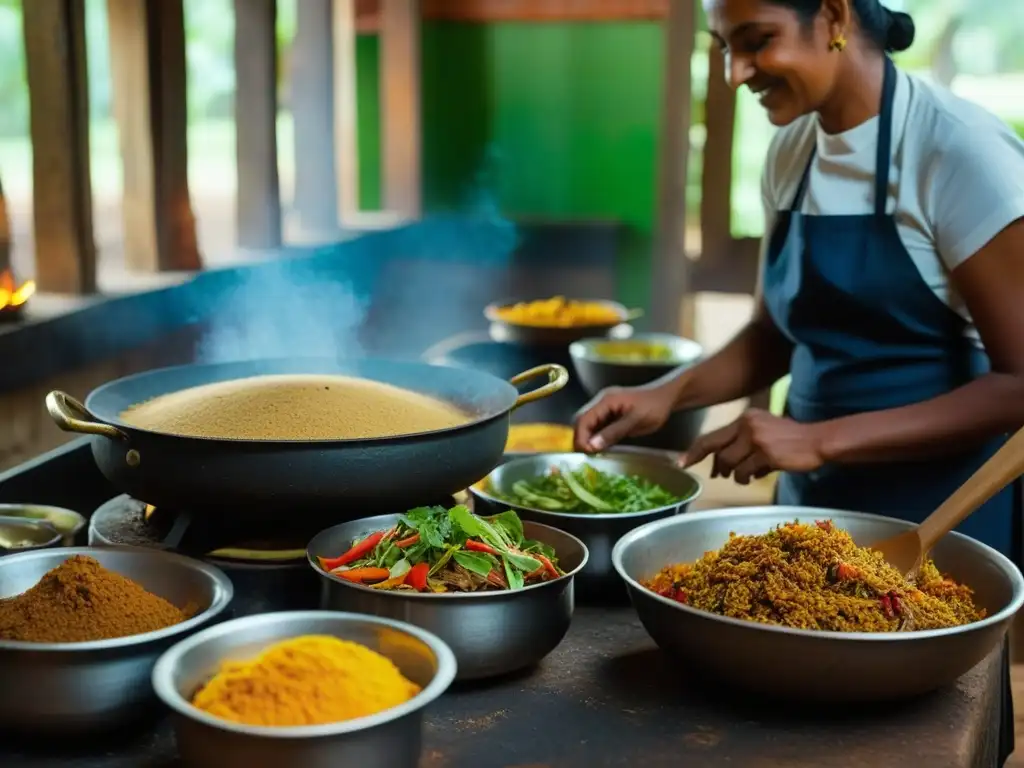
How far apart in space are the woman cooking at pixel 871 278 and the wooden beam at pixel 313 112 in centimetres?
283

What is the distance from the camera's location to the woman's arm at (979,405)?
6.38 feet

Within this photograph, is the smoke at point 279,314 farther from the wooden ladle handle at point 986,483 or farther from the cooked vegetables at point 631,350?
the wooden ladle handle at point 986,483

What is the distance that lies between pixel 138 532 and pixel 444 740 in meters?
0.64

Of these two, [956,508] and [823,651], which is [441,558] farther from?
[956,508]

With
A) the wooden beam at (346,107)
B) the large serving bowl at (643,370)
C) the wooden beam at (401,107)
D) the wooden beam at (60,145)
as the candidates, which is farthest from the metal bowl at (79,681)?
the wooden beam at (401,107)

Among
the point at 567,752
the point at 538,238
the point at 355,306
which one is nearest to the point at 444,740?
the point at 567,752

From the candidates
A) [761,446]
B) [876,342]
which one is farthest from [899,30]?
[761,446]

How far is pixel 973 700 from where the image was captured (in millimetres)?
1463

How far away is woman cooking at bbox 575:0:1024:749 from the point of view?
1.96 metres

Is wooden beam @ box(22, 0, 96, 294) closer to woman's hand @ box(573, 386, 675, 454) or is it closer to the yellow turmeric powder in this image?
woman's hand @ box(573, 386, 675, 454)

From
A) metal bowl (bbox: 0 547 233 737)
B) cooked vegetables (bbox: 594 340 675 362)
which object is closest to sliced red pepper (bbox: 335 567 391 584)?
metal bowl (bbox: 0 547 233 737)

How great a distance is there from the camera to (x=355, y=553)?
1.52 m

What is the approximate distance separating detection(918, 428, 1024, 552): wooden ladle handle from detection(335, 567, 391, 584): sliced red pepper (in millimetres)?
→ 773

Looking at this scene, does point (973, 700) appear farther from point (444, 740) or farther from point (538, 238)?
point (538, 238)
